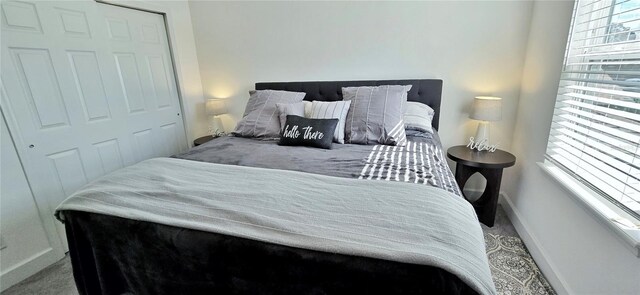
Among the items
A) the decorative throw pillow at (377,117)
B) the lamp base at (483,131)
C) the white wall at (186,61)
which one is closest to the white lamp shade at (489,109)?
the lamp base at (483,131)

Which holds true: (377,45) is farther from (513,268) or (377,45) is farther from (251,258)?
(251,258)

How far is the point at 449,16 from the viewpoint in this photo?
232 centimetres

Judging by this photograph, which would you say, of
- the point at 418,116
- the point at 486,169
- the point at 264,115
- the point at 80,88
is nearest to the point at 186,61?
the point at 80,88

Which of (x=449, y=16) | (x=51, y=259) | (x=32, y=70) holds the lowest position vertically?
(x=51, y=259)

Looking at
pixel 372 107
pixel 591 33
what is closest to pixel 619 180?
pixel 591 33

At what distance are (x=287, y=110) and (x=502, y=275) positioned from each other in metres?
1.89

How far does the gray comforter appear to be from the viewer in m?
1.41

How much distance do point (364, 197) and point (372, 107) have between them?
112 centimetres

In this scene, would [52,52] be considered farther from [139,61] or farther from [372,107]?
[372,107]

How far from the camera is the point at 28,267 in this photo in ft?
6.08

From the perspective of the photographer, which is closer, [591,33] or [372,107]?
[591,33]

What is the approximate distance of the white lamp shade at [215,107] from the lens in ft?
9.80

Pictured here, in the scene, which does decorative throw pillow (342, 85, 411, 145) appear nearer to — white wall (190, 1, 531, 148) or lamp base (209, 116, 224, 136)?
white wall (190, 1, 531, 148)

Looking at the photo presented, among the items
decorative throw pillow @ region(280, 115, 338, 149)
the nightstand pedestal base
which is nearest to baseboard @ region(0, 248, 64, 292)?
decorative throw pillow @ region(280, 115, 338, 149)
